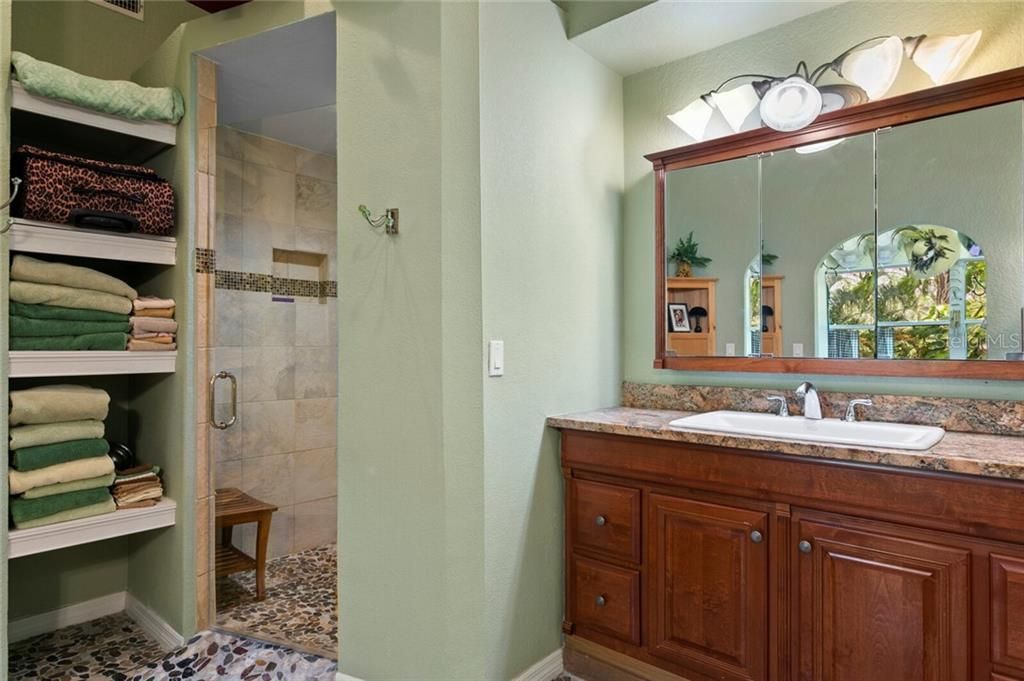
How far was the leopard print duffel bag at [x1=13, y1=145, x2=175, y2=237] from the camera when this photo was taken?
6.67ft

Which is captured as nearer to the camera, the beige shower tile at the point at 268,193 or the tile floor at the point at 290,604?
the tile floor at the point at 290,604

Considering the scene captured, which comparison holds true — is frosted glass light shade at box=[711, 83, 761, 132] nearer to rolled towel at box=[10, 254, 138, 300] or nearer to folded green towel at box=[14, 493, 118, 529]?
rolled towel at box=[10, 254, 138, 300]

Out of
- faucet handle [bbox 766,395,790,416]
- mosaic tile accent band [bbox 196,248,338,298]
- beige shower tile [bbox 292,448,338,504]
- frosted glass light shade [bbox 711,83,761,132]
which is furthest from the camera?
beige shower tile [bbox 292,448,338,504]

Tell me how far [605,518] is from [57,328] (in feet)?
6.70

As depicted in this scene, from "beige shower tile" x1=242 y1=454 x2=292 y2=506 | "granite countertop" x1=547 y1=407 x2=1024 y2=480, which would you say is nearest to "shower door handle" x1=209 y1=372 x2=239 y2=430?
"beige shower tile" x1=242 y1=454 x2=292 y2=506

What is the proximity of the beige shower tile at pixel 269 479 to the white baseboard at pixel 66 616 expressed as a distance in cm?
73

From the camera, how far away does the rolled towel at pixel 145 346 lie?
2305mm

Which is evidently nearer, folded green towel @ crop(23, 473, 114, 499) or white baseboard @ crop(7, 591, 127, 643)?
folded green towel @ crop(23, 473, 114, 499)

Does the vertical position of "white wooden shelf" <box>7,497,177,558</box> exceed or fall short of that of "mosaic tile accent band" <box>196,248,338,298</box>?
it falls short

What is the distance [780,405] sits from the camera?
2.15 metres

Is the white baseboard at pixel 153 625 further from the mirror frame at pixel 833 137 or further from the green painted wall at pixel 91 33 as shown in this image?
the green painted wall at pixel 91 33

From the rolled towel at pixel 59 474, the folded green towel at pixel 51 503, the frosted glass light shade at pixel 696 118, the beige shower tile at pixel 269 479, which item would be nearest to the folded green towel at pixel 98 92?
the rolled towel at pixel 59 474

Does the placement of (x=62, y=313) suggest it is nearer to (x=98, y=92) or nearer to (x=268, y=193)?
(x=98, y=92)

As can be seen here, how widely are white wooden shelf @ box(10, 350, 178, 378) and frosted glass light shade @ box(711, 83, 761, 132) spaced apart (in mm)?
2361
